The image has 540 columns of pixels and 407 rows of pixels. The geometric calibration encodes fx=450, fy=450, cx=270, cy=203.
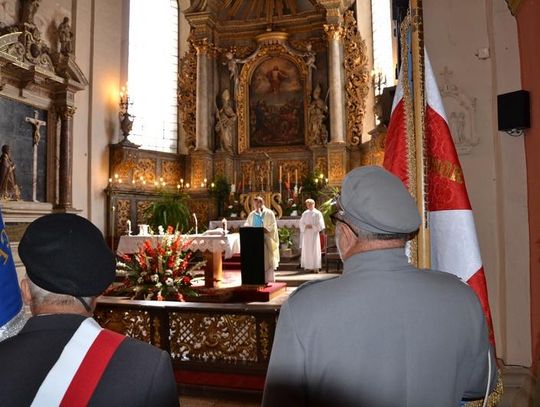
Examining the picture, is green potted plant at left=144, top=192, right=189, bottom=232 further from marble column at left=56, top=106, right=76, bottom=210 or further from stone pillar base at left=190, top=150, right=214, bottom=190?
marble column at left=56, top=106, right=76, bottom=210

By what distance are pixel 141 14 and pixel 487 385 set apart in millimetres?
16676

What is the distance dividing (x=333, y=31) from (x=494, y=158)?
1249 cm

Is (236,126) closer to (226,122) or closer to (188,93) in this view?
(226,122)

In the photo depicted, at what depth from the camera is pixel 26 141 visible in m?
10.4

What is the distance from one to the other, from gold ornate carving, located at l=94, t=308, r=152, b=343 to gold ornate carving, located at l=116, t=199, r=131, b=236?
9022 millimetres

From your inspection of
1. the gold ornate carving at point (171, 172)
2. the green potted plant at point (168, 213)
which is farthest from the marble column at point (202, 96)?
the green potted plant at point (168, 213)

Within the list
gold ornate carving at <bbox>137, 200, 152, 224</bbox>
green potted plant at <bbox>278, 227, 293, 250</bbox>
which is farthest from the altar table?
gold ornate carving at <bbox>137, 200, 152, 224</bbox>

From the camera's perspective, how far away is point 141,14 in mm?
15617

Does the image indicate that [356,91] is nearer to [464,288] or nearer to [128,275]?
[128,275]

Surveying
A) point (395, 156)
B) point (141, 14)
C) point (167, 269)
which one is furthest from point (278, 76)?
point (395, 156)

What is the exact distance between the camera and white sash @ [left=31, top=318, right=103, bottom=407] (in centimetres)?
111

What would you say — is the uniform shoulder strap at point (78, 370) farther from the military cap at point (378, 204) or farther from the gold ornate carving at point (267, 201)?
the gold ornate carving at point (267, 201)

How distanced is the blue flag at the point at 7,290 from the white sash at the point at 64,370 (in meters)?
0.77

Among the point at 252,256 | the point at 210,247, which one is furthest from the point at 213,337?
the point at 210,247
